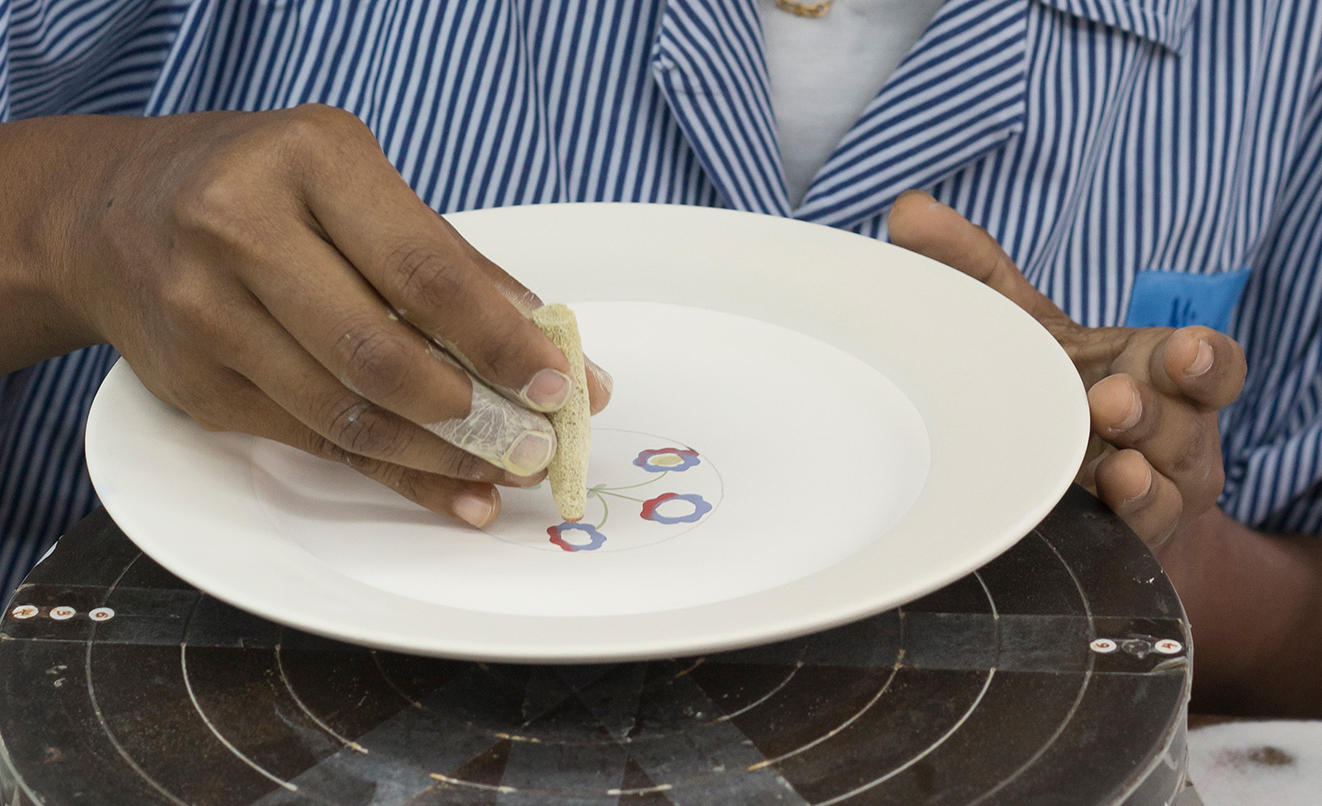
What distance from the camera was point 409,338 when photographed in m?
0.58

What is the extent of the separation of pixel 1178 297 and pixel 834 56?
0.46 metres

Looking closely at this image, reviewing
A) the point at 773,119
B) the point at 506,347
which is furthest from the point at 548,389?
the point at 773,119

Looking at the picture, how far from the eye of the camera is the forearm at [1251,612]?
1126 millimetres

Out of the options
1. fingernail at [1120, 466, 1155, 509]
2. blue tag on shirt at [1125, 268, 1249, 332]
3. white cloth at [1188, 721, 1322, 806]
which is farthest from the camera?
blue tag on shirt at [1125, 268, 1249, 332]

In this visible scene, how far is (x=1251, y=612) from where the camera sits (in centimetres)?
114

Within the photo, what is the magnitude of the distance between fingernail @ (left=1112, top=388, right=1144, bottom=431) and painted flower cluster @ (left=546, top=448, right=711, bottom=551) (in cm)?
30

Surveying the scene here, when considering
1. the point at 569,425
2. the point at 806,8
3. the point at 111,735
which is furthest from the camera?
the point at 806,8

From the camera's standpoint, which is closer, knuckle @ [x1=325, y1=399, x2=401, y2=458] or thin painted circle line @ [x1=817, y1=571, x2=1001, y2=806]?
thin painted circle line @ [x1=817, y1=571, x2=1001, y2=806]

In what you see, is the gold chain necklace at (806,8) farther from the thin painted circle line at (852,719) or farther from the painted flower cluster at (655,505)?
the thin painted circle line at (852,719)

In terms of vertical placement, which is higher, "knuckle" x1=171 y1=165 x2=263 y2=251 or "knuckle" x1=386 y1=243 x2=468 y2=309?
"knuckle" x1=171 y1=165 x2=263 y2=251

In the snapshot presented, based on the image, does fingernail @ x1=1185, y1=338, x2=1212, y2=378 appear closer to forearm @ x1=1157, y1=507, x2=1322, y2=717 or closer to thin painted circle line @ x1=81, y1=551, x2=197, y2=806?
forearm @ x1=1157, y1=507, x2=1322, y2=717

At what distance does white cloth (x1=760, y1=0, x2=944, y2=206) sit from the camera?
111 centimetres

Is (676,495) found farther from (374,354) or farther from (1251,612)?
(1251,612)

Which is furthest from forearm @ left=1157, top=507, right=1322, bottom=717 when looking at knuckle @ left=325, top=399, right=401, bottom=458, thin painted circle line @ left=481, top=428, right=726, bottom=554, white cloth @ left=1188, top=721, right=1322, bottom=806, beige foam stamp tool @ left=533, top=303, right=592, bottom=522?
knuckle @ left=325, top=399, right=401, bottom=458
